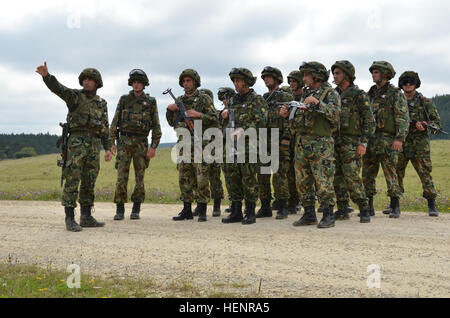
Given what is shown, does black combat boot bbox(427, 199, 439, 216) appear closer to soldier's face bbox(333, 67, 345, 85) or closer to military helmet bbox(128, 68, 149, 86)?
soldier's face bbox(333, 67, 345, 85)

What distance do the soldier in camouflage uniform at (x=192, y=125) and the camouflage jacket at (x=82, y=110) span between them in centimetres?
163

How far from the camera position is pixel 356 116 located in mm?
8266

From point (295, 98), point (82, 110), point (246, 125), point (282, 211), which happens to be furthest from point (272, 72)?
point (82, 110)

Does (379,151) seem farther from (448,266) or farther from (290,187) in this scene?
(448,266)

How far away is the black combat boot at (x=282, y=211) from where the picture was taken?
8.91 meters

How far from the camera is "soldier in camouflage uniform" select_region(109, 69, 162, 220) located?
28.9 ft

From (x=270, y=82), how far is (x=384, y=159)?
9.73 feet

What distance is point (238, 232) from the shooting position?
24.0ft

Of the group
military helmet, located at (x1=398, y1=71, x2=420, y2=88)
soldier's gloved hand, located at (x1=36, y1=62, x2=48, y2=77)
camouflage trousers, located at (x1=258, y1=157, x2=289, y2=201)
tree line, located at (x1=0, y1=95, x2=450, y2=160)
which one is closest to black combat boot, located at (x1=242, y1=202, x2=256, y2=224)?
camouflage trousers, located at (x1=258, y1=157, x2=289, y2=201)

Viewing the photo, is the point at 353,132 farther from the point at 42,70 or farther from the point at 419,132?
the point at 42,70

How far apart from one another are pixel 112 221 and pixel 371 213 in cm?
567

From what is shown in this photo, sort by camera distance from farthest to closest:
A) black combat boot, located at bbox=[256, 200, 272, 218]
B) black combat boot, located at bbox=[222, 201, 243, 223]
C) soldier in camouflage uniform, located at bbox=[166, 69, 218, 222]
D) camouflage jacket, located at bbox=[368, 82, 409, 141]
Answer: black combat boot, located at bbox=[256, 200, 272, 218], soldier in camouflage uniform, located at bbox=[166, 69, 218, 222], camouflage jacket, located at bbox=[368, 82, 409, 141], black combat boot, located at bbox=[222, 201, 243, 223]

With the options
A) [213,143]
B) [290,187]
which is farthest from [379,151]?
[213,143]

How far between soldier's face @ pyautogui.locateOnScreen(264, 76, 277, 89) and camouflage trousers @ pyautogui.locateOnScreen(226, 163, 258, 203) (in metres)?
2.03
